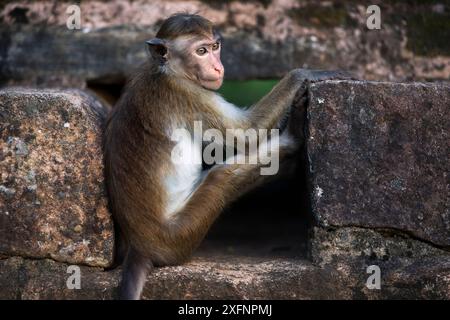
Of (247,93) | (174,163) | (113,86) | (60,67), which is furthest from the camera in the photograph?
(247,93)

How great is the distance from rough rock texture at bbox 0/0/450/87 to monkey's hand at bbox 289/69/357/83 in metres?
0.79

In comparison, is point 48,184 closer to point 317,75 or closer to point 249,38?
point 317,75

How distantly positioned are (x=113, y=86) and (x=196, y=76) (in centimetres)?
174

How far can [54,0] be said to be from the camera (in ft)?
16.8

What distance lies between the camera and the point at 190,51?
4.11 metres

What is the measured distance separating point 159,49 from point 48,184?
1.01 metres

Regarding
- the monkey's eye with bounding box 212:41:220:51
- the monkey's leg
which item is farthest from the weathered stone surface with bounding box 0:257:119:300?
the monkey's eye with bounding box 212:41:220:51

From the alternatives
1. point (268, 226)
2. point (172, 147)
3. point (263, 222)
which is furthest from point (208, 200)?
point (263, 222)

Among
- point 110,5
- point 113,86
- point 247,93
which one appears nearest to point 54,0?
point 110,5

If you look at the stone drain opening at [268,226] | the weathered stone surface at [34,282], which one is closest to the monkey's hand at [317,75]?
the stone drain opening at [268,226]

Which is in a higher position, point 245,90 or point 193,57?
point 193,57

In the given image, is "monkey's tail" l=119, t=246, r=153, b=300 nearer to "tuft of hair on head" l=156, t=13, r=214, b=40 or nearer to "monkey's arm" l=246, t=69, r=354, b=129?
"monkey's arm" l=246, t=69, r=354, b=129
